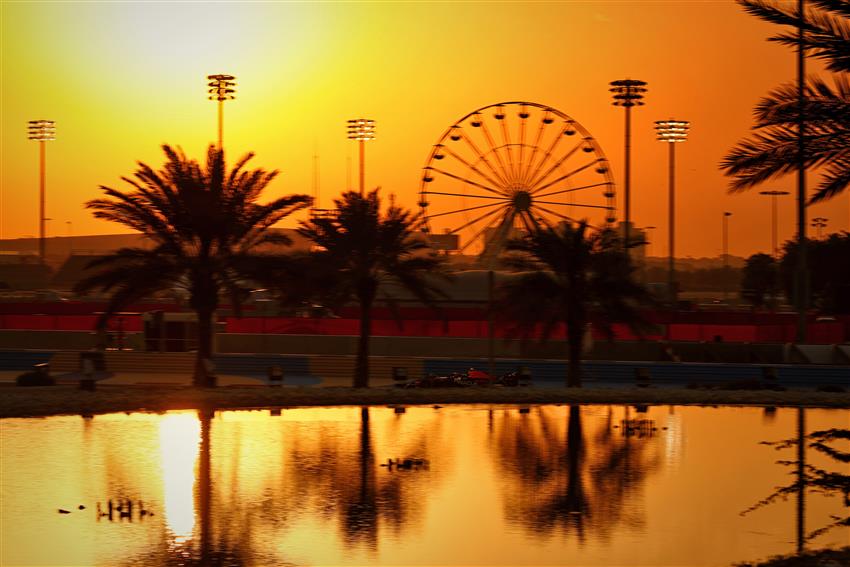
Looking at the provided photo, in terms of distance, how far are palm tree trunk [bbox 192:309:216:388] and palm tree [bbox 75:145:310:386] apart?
0.03 m

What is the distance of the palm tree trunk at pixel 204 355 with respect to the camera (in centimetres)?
3522

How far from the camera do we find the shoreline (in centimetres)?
2862

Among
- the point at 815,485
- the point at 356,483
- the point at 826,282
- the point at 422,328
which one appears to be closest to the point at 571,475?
the point at 356,483

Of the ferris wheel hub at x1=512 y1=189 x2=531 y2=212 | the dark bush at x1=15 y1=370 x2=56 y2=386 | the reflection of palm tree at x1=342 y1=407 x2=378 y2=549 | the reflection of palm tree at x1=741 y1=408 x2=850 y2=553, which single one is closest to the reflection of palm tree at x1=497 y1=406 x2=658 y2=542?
the reflection of palm tree at x1=342 y1=407 x2=378 y2=549

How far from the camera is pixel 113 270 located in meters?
33.8

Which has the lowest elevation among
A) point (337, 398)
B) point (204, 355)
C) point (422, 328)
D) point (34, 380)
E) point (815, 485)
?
point (815, 485)

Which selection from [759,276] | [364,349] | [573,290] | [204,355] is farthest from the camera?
[759,276]

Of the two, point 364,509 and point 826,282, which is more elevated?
point 826,282

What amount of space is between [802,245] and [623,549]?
114ft

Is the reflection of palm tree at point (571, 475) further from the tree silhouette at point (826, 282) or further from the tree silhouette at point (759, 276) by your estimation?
the tree silhouette at point (759, 276)

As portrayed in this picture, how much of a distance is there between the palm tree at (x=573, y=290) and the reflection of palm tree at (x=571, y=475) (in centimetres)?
995

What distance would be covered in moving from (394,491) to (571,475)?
3.61 m

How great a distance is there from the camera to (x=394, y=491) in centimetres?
1814

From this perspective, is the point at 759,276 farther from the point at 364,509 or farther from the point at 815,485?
the point at 364,509
